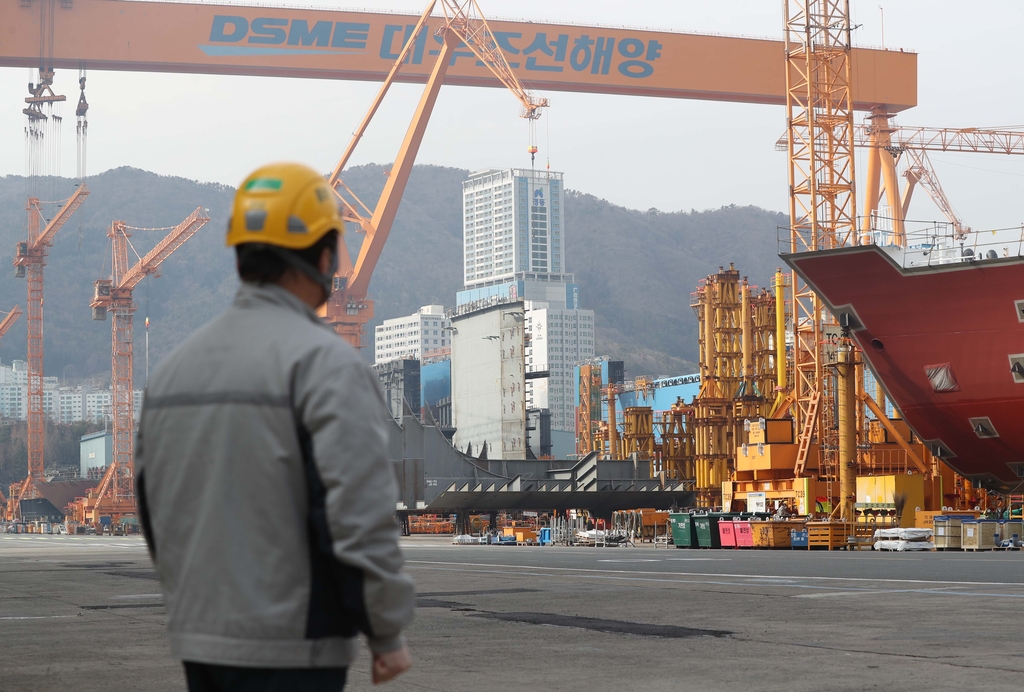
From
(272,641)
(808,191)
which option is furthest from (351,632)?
(808,191)

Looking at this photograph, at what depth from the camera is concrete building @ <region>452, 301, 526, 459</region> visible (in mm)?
72250

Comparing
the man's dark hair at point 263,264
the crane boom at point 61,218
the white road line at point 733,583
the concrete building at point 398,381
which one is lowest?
the white road line at point 733,583

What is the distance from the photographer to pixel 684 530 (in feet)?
129

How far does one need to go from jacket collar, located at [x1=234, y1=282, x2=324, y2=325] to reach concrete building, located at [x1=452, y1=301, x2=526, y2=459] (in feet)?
223

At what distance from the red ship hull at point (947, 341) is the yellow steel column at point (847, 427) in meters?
0.74

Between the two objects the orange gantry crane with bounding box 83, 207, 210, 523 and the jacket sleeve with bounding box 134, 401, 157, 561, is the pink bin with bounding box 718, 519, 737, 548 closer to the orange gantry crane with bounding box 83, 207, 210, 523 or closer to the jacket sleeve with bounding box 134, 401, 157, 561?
the jacket sleeve with bounding box 134, 401, 157, 561

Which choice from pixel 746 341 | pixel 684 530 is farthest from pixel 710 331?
pixel 684 530

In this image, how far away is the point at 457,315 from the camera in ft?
254

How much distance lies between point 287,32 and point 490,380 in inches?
924

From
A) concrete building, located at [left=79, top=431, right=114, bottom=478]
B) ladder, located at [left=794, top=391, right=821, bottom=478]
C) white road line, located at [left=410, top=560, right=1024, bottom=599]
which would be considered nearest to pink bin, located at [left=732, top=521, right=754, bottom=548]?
ladder, located at [left=794, top=391, right=821, bottom=478]

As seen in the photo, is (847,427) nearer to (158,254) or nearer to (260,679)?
(260,679)

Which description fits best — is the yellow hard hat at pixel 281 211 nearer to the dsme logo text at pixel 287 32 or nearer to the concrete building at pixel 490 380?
the dsme logo text at pixel 287 32

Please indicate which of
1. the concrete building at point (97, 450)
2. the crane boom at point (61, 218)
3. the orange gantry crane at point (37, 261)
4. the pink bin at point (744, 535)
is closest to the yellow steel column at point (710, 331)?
the pink bin at point (744, 535)

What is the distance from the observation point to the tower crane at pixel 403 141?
6550 centimetres
